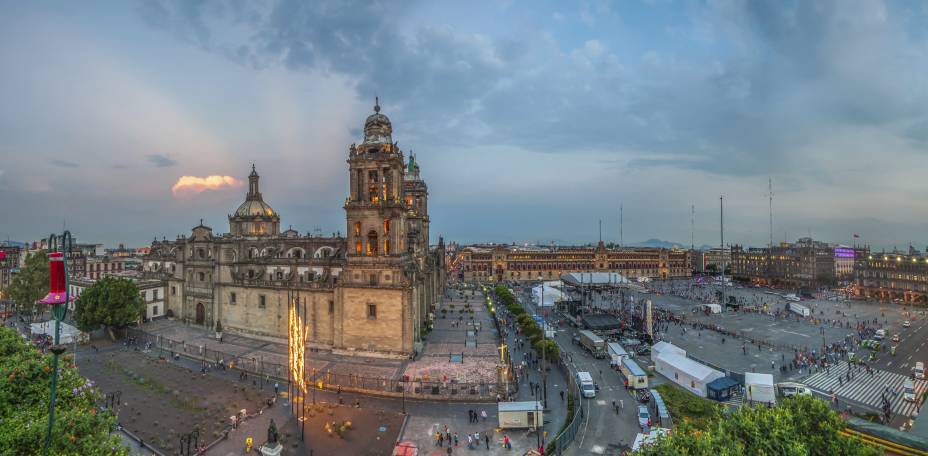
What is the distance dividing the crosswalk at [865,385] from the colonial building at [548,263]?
98928 mm

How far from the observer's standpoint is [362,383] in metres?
35.6

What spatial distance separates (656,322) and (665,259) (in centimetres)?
9808

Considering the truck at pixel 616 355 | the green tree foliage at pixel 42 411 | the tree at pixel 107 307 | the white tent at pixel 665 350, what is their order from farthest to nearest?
1. the tree at pixel 107 307
2. the white tent at pixel 665 350
3. the truck at pixel 616 355
4. the green tree foliage at pixel 42 411

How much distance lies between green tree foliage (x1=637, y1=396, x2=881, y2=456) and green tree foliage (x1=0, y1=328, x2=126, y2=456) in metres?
19.1

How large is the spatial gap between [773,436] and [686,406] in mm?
18214

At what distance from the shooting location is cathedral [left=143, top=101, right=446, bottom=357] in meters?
43.8

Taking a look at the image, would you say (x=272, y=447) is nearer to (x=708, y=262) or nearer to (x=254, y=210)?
(x=254, y=210)

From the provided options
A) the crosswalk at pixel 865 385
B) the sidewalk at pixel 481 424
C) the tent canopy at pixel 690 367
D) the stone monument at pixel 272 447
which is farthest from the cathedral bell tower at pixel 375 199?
the crosswalk at pixel 865 385

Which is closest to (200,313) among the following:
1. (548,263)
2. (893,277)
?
(548,263)

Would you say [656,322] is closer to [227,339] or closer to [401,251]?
[401,251]

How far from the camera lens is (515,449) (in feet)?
86.0

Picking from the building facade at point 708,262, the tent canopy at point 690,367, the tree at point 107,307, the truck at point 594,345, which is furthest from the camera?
the building facade at point 708,262

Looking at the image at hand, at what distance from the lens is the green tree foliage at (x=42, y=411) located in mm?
13758

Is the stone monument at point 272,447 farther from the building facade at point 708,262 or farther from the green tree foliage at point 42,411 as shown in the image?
the building facade at point 708,262
